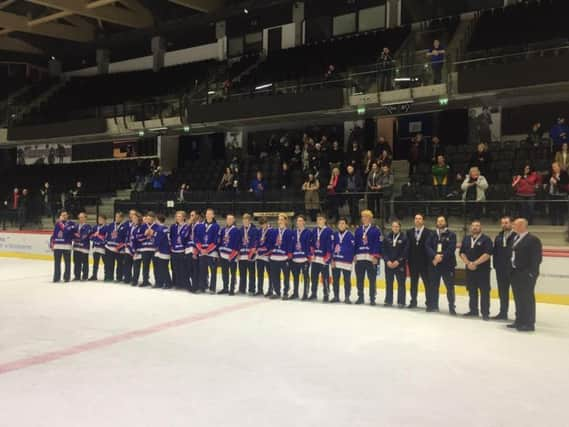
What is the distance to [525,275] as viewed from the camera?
22.4 feet

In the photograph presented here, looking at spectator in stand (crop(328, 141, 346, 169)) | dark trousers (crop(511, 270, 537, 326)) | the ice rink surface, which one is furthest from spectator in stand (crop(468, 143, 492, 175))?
dark trousers (crop(511, 270, 537, 326))

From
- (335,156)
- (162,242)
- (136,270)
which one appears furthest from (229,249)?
(335,156)

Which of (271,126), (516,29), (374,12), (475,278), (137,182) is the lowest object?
(475,278)

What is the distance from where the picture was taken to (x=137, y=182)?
19703 mm

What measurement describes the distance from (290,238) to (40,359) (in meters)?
4.76

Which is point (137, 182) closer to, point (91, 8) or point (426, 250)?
point (91, 8)

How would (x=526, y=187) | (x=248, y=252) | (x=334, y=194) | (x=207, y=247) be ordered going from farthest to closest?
(x=334, y=194) < (x=526, y=187) < (x=207, y=247) < (x=248, y=252)

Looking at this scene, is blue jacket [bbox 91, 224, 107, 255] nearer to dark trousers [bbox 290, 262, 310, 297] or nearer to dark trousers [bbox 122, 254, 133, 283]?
dark trousers [bbox 122, 254, 133, 283]

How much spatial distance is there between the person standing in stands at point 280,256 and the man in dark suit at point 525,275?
3.77 m

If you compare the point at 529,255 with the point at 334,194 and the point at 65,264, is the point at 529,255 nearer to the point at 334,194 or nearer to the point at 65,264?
the point at 334,194

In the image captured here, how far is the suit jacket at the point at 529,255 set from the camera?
22.4 ft

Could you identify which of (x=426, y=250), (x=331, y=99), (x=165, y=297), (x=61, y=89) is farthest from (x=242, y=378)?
(x=61, y=89)

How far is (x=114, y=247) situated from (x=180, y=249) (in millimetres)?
1917

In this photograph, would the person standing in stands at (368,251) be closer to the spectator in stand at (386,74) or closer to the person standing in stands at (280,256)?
the person standing in stands at (280,256)
